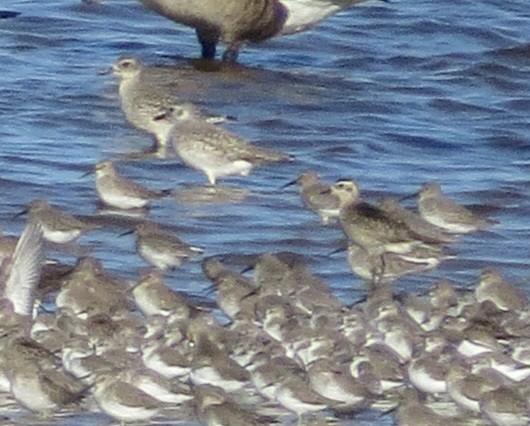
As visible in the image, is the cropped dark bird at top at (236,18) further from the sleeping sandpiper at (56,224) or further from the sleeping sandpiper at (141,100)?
the sleeping sandpiper at (56,224)

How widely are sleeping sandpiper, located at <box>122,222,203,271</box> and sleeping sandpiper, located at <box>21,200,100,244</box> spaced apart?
368 mm

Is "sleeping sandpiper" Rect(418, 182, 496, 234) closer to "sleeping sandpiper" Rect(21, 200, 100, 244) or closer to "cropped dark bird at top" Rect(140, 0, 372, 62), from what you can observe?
"sleeping sandpiper" Rect(21, 200, 100, 244)

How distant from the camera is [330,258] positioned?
11.8 meters

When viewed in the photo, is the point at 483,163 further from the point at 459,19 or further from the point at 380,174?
the point at 459,19

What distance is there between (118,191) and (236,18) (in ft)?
16.0

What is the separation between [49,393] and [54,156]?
200 inches

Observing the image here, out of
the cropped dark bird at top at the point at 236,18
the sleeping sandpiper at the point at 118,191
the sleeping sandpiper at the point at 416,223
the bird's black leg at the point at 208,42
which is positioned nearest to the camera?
the sleeping sandpiper at the point at 416,223

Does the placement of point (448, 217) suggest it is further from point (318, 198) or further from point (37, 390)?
point (37, 390)

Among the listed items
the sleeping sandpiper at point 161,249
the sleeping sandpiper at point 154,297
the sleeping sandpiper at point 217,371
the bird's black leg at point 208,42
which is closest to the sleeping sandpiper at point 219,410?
the sleeping sandpiper at point 217,371

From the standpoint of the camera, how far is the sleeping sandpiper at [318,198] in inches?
474

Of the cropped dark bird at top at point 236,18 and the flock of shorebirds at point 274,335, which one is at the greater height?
the flock of shorebirds at point 274,335

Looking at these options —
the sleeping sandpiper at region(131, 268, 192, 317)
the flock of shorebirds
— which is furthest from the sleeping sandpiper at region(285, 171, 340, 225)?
the sleeping sandpiper at region(131, 268, 192, 317)

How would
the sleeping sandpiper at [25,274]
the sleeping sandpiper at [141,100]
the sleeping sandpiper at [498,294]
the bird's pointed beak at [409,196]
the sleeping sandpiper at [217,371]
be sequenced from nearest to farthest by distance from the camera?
1. the sleeping sandpiper at [217,371]
2. the sleeping sandpiper at [25,274]
3. the sleeping sandpiper at [498,294]
4. the bird's pointed beak at [409,196]
5. the sleeping sandpiper at [141,100]

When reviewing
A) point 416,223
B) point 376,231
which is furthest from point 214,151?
point 376,231
